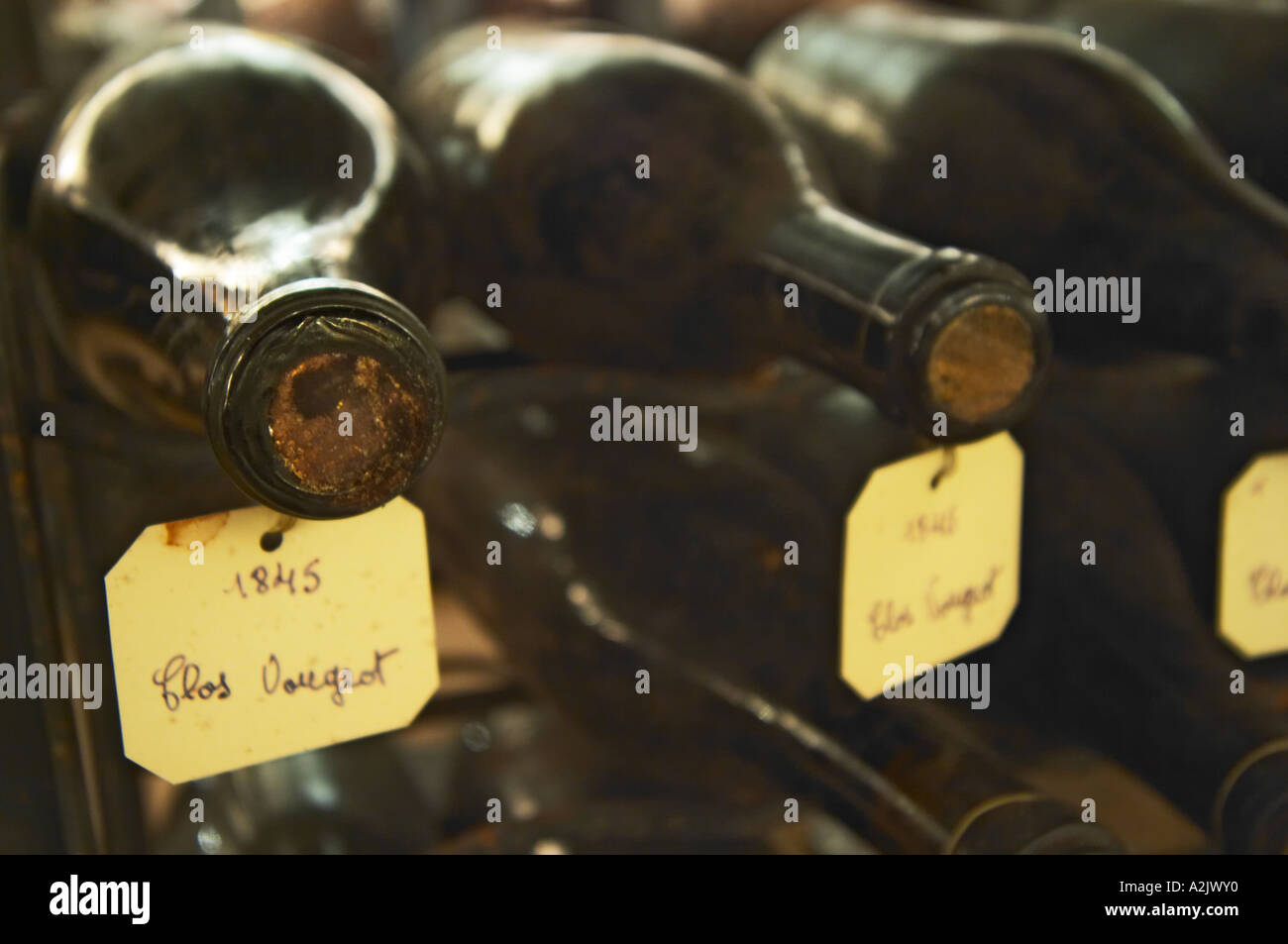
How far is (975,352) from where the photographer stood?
416 mm

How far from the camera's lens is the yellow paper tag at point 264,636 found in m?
0.37

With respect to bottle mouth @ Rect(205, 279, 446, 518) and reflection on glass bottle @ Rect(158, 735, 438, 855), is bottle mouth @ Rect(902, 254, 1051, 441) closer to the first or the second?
bottle mouth @ Rect(205, 279, 446, 518)

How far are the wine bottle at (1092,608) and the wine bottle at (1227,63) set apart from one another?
0.15m

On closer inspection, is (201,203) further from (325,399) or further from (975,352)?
(975,352)

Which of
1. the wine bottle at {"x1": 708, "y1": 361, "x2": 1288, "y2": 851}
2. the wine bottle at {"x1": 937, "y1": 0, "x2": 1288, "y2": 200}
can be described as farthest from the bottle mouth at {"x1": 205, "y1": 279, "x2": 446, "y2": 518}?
the wine bottle at {"x1": 937, "y1": 0, "x2": 1288, "y2": 200}

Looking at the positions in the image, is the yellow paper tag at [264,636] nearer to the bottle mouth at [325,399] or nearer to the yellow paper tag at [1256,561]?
the bottle mouth at [325,399]

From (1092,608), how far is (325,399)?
418 mm

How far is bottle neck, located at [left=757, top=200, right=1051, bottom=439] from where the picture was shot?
41cm

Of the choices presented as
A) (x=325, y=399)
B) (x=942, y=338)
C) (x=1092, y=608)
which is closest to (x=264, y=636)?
(x=325, y=399)

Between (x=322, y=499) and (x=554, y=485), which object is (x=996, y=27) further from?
(x=322, y=499)
